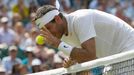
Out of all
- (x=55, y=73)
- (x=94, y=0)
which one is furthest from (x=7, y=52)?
(x=55, y=73)

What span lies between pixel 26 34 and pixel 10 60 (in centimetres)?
235

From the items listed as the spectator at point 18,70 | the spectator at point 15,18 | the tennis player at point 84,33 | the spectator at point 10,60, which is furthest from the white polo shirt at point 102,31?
the spectator at point 15,18

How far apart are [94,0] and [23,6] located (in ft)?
8.14

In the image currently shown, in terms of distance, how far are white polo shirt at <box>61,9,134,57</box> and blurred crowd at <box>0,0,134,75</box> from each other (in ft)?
12.7

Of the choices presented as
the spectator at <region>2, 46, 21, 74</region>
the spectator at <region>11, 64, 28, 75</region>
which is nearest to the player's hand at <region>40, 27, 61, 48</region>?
the spectator at <region>11, 64, 28, 75</region>

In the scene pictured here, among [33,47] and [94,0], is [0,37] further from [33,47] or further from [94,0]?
[94,0]

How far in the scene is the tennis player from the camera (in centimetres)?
590

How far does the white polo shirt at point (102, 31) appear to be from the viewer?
598 cm

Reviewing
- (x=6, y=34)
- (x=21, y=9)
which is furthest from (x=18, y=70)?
(x=21, y=9)

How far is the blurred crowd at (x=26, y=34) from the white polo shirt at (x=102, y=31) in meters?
3.88

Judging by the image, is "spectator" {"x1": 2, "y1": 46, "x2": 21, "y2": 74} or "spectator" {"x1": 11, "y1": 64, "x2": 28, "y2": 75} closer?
"spectator" {"x1": 11, "y1": 64, "x2": 28, "y2": 75}

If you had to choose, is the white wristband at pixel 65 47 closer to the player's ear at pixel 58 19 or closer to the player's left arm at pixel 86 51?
the player's left arm at pixel 86 51

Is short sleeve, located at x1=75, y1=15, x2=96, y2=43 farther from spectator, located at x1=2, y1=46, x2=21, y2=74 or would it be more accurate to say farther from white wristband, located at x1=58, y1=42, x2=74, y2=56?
spectator, located at x1=2, y1=46, x2=21, y2=74

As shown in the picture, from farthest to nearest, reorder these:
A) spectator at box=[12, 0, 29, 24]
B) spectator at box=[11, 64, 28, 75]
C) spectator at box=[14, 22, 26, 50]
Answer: spectator at box=[12, 0, 29, 24], spectator at box=[14, 22, 26, 50], spectator at box=[11, 64, 28, 75]
